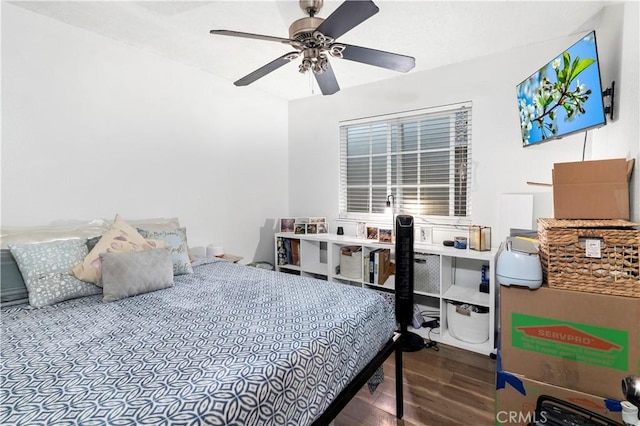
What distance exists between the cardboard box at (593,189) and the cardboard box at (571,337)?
428mm

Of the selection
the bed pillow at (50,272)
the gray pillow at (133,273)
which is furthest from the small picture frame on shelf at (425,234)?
the bed pillow at (50,272)

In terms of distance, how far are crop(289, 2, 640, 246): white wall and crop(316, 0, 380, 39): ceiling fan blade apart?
1428mm

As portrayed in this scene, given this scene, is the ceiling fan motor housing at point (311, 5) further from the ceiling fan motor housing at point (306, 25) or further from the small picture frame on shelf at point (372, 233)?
the small picture frame on shelf at point (372, 233)

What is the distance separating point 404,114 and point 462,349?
7.46 feet

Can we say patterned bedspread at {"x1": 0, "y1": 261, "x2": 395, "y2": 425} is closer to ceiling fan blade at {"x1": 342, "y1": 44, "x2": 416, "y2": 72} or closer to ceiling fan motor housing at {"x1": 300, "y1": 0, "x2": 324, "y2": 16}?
ceiling fan blade at {"x1": 342, "y1": 44, "x2": 416, "y2": 72}

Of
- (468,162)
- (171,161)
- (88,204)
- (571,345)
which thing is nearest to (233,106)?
(171,161)

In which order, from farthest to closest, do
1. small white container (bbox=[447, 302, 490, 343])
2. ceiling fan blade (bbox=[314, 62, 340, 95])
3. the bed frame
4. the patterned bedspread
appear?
small white container (bbox=[447, 302, 490, 343]), ceiling fan blade (bbox=[314, 62, 340, 95]), the bed frame, the patterned bedspread

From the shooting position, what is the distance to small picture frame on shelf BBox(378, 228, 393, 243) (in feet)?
9.87

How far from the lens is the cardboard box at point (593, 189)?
1.52 meters

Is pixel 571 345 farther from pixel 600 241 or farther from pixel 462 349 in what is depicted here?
pixel 462 349

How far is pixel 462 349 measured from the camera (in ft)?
8.36

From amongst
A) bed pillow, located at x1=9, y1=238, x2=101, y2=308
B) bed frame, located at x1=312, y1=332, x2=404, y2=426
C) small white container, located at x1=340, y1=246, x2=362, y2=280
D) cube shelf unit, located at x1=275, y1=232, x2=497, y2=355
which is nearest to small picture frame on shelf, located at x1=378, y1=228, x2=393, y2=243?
cube shelf unit, located at x1=275, y1=232, x2=497, y2=355

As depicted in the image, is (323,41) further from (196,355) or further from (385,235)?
(385,235)

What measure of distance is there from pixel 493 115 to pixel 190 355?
2908 mm
